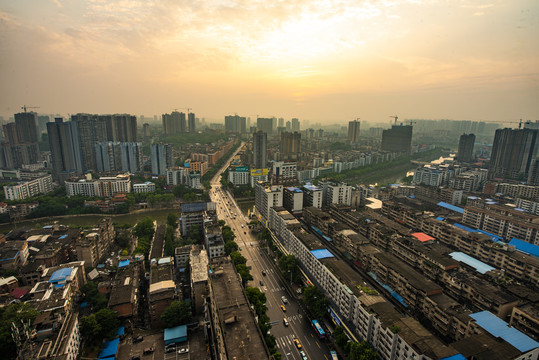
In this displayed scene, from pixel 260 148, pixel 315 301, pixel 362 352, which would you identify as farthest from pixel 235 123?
pixel 362 352

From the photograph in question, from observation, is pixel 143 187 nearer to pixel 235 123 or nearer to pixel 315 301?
pixel 315 301

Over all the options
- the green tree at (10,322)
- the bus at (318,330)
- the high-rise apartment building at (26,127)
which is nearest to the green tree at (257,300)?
the bus at (318,330)

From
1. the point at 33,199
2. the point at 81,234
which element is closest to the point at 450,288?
the point at 81,234

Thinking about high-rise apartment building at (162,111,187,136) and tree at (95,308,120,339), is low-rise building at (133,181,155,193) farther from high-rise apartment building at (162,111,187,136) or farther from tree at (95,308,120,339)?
high-rise apartment building at (162,111,187,136)

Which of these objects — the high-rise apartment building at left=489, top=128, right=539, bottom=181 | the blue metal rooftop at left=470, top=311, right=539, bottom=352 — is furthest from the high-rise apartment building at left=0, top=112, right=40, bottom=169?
the high-rise apartment building at left=489, top=128, right=539, bottom=181

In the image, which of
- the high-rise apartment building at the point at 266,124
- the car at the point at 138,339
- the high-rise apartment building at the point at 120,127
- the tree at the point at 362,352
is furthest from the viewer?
the high-rise apartment building at the point at 266,124

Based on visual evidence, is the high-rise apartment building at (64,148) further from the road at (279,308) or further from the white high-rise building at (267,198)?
the road at (279,308)

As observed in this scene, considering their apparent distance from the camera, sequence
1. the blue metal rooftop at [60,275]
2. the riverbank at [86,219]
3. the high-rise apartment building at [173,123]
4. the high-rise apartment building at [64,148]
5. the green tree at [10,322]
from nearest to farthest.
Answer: the green tree at [10,322], the blue metal rooftop at [60,275], the riverbank at [86,219], the high-rise apartment building at [64,148], the high-rise apartment building at [173,123]

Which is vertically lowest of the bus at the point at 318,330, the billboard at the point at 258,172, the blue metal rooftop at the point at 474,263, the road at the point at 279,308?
the road at the point at 279,308

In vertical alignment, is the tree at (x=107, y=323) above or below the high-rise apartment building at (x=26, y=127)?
below
